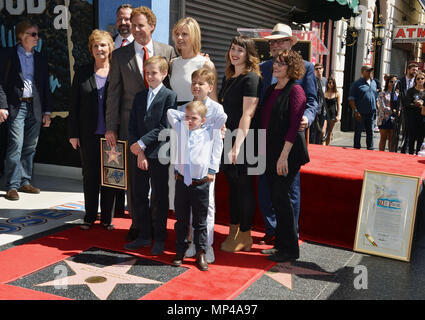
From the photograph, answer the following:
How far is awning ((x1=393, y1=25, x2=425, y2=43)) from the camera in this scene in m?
21.1

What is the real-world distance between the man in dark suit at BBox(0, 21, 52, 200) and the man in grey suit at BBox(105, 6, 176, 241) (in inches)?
84.4

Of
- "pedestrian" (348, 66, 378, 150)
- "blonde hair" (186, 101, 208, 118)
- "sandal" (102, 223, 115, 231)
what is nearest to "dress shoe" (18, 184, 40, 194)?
"sandal" (102, 223, 115, 231)

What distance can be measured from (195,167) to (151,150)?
0.54m

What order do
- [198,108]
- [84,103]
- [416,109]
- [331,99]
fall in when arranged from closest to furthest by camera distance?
[198,108], [84,103], [416,109], [331,99]

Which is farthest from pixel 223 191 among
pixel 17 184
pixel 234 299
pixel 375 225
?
pixel 17 184

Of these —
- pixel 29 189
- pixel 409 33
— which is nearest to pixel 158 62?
pixel 29 189

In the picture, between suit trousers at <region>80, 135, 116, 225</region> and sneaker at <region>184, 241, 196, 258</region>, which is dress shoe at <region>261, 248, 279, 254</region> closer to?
sneaker at <region>184, 241, 196, 258</region>

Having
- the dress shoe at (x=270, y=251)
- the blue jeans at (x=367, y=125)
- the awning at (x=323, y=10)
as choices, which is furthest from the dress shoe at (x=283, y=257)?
the awning at (x=323, y=10)

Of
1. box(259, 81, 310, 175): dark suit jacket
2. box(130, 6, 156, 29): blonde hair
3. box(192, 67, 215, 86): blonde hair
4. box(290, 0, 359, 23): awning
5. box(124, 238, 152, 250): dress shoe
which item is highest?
box(290, 0, 359, 23): awning

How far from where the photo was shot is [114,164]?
14.9 ft

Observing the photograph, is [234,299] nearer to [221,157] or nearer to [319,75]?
[221,157]

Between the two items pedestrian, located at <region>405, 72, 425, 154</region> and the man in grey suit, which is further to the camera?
pedestrian, located at <region>405, 72, 425, 154</region>

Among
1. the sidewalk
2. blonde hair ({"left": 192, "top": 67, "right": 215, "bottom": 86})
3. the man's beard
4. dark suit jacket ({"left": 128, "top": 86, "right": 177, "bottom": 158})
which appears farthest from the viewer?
the man's beard

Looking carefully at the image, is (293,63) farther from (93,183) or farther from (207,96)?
(93,183)
